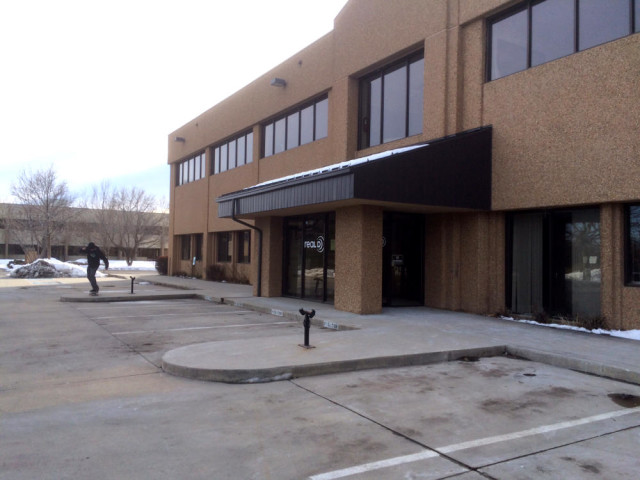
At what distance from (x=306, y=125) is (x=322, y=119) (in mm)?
1114

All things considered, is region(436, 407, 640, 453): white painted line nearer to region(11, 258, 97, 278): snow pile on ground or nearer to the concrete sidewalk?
the concrete sidewalk

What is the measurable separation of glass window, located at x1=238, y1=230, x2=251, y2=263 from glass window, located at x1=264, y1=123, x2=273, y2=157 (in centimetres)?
374

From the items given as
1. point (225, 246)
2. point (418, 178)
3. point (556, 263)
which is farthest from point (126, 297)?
point (556, 263)

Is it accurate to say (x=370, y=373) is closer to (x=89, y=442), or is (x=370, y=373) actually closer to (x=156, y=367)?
(x=156, y=367)

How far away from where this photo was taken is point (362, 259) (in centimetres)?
1180

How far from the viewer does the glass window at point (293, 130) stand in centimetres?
1880

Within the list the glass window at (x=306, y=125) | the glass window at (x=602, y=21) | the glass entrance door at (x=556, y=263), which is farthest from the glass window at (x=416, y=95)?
the glass window at (x=306, y=125)

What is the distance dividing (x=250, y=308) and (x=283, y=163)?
6.87m

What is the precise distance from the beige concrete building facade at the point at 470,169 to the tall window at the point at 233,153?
21.4 ft

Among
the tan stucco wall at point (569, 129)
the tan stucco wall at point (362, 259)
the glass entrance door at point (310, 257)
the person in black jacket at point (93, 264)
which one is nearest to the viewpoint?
the tan stucco wall at point (569, 129)

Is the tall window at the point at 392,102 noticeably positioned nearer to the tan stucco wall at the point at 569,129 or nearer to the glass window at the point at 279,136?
the tan stucco wall at the point at 569,129

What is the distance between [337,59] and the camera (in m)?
15.9

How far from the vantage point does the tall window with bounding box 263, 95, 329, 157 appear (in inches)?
681

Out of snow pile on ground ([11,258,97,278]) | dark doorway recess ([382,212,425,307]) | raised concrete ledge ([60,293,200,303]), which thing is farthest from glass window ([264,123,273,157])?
snow pile on ground ([11,258,97,278])
